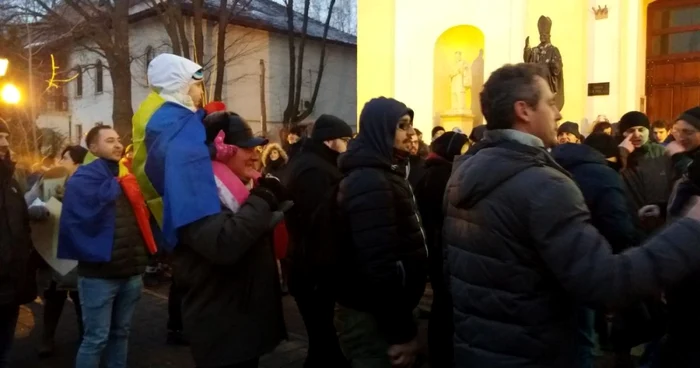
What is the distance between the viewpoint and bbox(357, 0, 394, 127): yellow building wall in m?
17.4

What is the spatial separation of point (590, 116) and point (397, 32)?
18.2 ft

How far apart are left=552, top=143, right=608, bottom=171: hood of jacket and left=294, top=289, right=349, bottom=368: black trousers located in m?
1.77

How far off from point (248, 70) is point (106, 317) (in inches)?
1184

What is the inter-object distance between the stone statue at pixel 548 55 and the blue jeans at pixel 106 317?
1113 centimetres

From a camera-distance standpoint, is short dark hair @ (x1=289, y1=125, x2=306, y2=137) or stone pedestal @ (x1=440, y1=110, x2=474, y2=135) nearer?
short dark hair @ (x1=289, y1=125, x2=306, y2=137)

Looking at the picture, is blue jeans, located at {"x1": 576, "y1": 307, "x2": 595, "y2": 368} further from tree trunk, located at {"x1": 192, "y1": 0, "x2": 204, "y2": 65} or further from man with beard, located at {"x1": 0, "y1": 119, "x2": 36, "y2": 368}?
tree trunk, located at {"x1": 192, "y1": 0, "x2": 204, "y2": 65}

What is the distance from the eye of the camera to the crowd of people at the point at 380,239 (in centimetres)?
209

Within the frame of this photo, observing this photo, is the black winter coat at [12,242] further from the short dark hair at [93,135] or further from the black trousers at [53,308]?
the black trousers at [53,308]

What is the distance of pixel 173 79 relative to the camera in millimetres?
3184

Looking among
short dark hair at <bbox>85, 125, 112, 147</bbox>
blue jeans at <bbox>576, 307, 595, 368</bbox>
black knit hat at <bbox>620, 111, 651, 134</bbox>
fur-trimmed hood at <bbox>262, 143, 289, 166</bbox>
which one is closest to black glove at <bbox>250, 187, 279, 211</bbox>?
blue jeans at <bbox>576, 307, 595, 368</bbox>

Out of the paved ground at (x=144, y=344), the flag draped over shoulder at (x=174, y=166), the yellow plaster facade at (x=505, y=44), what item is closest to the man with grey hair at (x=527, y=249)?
the flag draped over shoulder at (x=174, y=166)

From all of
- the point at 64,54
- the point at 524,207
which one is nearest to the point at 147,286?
the point at 524,207

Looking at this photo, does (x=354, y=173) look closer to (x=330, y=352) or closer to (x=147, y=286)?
(x=330, y=352)

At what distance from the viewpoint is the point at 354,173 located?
3.10m
